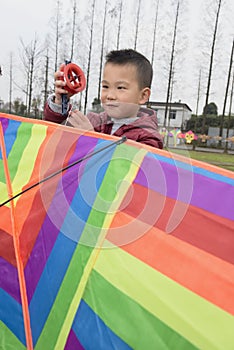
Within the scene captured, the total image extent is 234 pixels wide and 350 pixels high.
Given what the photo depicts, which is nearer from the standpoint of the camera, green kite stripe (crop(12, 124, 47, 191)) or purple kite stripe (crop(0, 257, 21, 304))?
purple kite stripe (crop(0, 257, 21, 304))

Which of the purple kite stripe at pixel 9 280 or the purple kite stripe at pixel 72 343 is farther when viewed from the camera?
the purple kite stripe at pixel 9 280

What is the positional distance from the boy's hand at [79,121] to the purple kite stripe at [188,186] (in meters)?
0.41

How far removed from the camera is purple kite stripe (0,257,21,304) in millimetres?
1258

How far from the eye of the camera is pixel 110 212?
114cm

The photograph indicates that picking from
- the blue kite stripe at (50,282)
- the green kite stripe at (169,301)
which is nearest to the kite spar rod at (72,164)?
the blue kite stripe at (50,282)

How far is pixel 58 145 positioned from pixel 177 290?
67 centimetres

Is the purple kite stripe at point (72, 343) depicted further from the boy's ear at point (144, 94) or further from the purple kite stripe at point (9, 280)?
the boy's ear at point (144, 94)

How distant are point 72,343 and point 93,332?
0.27ft

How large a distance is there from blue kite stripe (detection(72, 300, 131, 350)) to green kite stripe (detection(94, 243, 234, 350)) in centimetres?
11

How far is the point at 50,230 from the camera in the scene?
1.22 m

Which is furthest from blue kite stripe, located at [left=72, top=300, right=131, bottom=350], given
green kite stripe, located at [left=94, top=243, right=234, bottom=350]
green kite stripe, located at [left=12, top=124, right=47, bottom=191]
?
green kite stripe, located at [left=12, top=124, right=47, bottom=191]

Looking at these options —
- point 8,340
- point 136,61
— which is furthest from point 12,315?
point 136,61

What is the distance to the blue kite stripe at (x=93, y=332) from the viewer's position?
995mm

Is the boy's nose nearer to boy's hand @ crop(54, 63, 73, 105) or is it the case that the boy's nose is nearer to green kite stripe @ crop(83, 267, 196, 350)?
boy's hand @ crop(54, 63, 73, 105)
